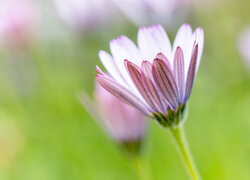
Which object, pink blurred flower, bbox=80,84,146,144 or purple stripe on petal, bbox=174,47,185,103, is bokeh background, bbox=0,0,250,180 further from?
purple stripe on petal, bbox=174,47,185,103

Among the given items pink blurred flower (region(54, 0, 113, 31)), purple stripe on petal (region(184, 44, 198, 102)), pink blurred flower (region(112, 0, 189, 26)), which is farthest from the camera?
pink blurred flower (region(54, 0, 113, 31))

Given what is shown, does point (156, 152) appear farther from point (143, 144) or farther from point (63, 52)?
point (63, 52)

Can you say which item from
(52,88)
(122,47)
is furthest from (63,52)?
(122,47)

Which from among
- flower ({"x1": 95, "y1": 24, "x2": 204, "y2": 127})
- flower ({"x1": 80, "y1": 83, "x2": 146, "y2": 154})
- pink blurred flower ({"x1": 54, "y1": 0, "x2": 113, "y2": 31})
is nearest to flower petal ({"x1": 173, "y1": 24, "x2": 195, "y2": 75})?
flower ({"x1": 95, "y1": 24, "x2": 204, "y2": 127})

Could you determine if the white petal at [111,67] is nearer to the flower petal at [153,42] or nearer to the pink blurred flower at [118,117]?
the flower petal at [153,42]

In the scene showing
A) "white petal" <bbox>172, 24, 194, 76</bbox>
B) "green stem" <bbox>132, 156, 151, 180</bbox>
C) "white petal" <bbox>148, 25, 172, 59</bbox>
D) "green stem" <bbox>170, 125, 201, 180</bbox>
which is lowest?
"green stem" <bbox>170, 125, 201, 180</bbox>

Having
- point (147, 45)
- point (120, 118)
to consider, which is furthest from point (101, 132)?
point (147, 45)

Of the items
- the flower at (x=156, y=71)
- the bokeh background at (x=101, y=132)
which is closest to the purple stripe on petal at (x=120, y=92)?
the flower at (x=156, y=71)
